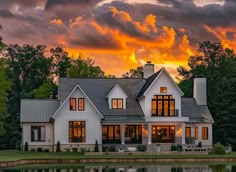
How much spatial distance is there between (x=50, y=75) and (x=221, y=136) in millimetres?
30112

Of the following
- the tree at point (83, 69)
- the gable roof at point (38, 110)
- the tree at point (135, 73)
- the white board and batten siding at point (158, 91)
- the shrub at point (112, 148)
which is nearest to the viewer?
the shrub at point (112, 148)

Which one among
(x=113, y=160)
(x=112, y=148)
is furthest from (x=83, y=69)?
(x=113, y=160)

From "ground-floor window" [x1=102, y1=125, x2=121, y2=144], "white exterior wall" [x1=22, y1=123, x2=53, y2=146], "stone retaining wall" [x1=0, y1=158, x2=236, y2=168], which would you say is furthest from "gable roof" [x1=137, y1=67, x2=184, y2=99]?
"stone retaining wall" [x1=0, y1=158, x2=236, y2=168]

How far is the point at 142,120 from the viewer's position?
191ft

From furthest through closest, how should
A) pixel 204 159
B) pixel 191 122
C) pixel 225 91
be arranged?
pixel 225 91
pixel 191 122
pixel 204 159

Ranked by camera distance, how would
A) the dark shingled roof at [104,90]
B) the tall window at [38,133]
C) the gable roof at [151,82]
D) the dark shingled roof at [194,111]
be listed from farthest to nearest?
the dark shingled roof at [194,111], the dark shingled roof at [104,90], the gable roof at [151,82], the tall window at [38,133]

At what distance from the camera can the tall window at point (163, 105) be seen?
59.1m

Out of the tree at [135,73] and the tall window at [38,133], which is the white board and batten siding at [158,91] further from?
the tree at [135,73]

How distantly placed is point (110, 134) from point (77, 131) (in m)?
3.17

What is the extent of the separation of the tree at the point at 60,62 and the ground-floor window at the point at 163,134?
102 feet

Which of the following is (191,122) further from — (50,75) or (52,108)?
(50,75)

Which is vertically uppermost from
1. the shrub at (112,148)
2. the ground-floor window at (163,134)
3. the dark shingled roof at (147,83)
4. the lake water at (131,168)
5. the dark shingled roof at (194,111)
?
the dark shingled roof at (147,83)

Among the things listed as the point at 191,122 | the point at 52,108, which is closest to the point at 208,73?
the point at 191,122

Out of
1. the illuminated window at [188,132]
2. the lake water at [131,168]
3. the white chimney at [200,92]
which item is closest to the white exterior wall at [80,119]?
the illuminated window at [188,132]
